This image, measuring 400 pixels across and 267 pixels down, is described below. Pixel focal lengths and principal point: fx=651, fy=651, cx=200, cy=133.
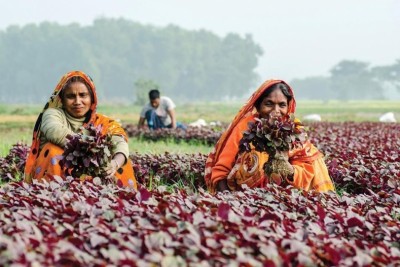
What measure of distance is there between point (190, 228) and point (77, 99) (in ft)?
9.06

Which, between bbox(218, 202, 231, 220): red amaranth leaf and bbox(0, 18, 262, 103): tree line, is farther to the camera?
bbox(0, 18, 262, 103): tree line

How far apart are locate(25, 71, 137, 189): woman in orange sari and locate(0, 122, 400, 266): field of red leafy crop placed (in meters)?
0.98

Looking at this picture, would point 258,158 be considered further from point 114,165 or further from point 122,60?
point 122,60

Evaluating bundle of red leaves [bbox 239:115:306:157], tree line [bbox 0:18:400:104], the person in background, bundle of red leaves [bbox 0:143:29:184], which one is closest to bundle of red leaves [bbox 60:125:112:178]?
bundle of red leaves [bbox 239:115:306:157]

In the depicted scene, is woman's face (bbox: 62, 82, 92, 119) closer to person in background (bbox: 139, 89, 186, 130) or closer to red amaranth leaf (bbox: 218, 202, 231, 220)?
red amaranth leaf (bbox: 218, 202, 231, 220)

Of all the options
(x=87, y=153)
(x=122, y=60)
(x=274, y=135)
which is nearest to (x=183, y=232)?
(x=274, y=135)

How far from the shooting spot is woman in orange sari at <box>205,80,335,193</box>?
177 inches

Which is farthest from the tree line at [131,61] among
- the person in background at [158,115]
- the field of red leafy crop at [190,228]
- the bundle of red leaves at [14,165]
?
the field of red leafy crop at [190,228]

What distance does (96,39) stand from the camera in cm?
7944

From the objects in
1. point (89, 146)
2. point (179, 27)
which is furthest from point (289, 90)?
point (179, 27)

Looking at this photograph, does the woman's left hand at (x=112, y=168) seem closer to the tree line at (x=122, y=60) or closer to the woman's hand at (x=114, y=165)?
the woman's hand at (x=114, y=165)

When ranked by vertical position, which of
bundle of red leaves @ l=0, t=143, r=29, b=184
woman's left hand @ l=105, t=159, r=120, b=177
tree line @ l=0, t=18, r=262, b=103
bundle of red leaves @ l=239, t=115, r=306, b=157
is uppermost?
tree line @ l=0, t=18, r=262, b=103

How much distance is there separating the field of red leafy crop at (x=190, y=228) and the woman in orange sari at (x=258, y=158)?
519mm

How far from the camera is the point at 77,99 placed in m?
5.02
